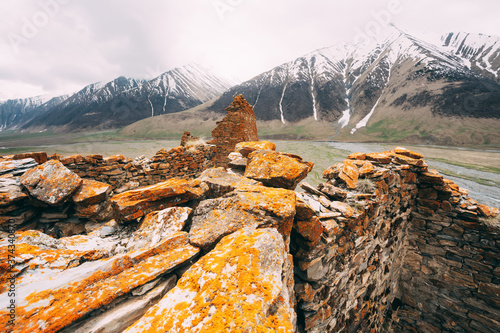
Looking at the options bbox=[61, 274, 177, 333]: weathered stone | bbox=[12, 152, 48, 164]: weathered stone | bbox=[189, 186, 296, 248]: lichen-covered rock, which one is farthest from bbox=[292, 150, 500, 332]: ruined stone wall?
bbox=[12, 152, 48, 164]: weathered stone

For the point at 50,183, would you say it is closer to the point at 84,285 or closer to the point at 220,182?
the point at 84,285

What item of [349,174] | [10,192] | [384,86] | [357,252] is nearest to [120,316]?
[10,192]

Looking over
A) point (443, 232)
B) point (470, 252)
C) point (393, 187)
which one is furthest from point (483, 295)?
point (393, 187)

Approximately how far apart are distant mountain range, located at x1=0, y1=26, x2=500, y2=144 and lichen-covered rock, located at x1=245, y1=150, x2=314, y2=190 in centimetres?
8494

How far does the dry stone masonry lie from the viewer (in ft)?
5.72

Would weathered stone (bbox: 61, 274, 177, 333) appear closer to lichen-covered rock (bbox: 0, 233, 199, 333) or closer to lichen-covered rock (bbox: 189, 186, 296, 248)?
lichen-covered rock (bbox: 0, 233, 199, 333)

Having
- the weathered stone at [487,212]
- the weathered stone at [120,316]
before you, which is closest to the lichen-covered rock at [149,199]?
the weathered stone at [120,316]

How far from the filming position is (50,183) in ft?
15.0

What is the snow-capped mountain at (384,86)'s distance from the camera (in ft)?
280

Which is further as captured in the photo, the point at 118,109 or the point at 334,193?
the point at 118,109

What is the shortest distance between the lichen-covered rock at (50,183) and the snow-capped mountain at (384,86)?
322 feet

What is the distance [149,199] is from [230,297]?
268 cm

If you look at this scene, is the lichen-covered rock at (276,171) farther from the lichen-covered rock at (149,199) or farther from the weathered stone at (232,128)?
the weathered stone at (232,128)

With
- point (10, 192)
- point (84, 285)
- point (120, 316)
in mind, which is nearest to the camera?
point (120, 316)
